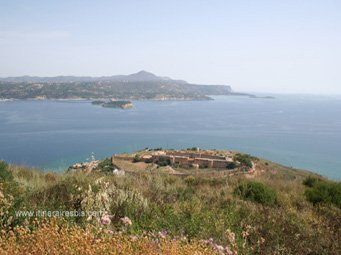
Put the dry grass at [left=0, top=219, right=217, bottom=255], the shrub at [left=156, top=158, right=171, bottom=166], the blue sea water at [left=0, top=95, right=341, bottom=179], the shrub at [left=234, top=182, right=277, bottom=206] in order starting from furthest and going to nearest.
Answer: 1. the blue sea water at [left=0, top=95, right=341, bottom=179]
2. the shrub at [left=156, top=158, right=171, bottom=166]
3. the shrub at [left=234, top=182, right=277, bottom=206]
4. the dry grass at [left=0, top=219, right=217, bottom=255]

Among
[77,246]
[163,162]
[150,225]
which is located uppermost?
[77,246]

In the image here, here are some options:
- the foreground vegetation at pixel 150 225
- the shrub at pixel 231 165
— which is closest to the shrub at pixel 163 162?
the shrub at pixel 231 165

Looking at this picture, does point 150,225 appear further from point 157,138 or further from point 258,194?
point 157,138

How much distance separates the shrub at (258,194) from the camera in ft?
19.7

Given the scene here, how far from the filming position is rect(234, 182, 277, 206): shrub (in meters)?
6.02

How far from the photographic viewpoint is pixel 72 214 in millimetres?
3732

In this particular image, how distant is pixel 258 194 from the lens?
6156mm

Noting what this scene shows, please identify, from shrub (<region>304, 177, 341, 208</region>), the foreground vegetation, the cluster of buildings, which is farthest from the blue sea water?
the foreground vegetation

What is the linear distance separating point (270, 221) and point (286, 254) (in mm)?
888

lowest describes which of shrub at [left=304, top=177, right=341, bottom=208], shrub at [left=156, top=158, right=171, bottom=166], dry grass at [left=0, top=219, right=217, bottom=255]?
shrub at [left=156, top=158, right=171, bottom=166]

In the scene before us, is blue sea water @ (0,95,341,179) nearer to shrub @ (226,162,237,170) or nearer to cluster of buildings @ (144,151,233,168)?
cluster of buildings @ (144,151,233,168)

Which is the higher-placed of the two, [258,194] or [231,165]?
[258,194]

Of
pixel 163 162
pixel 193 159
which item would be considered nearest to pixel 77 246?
pixel 163 162

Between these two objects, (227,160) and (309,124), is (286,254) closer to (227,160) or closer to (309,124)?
(227,160)
